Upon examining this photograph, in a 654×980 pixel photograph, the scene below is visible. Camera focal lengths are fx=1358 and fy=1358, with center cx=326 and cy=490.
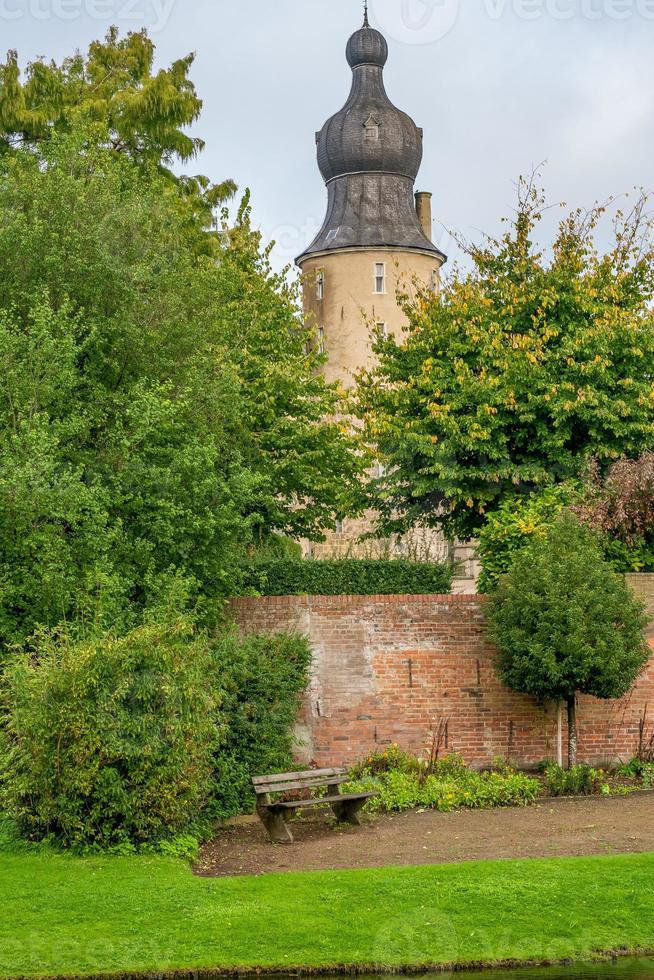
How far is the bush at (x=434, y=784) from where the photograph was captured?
59.1 ft

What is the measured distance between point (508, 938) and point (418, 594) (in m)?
9.11

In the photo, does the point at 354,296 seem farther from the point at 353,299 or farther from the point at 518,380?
the point at 518,380

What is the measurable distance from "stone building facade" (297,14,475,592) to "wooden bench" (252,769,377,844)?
115ft

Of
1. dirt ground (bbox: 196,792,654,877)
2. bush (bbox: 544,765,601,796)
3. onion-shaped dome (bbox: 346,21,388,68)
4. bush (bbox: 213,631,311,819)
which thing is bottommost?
dirt ground (bbox: 196,792,654,877)

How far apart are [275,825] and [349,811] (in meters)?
1.22

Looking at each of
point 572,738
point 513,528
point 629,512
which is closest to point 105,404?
point 513,528

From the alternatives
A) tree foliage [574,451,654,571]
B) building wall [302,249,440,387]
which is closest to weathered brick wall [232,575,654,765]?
tree foliage [574,451,654,571]

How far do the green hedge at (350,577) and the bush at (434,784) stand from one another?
303cm

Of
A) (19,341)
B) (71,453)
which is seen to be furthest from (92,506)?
(19,341)

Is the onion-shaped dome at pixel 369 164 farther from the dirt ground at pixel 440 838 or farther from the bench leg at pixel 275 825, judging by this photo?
the bench leg at pixel 275 825

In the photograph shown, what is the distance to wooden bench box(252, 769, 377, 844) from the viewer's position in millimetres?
16141

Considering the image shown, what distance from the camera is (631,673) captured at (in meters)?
18.9

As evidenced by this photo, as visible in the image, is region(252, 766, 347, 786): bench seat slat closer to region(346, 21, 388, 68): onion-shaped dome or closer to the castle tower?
the castle tower

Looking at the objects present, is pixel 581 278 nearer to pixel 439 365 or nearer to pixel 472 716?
pixel 439 365
